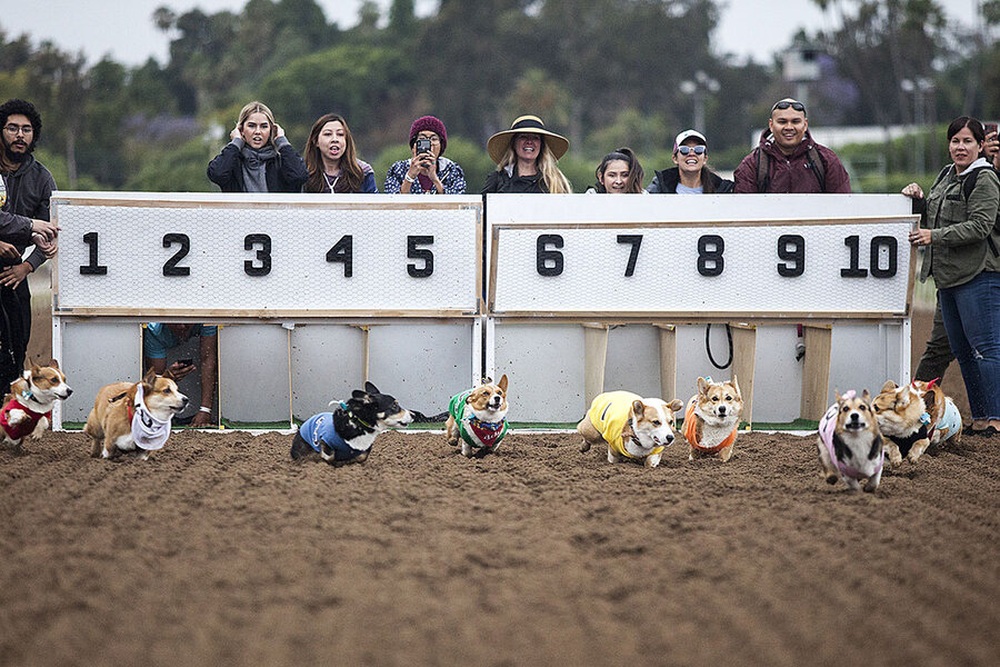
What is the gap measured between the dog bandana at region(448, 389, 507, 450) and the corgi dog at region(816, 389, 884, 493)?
206 centimetres

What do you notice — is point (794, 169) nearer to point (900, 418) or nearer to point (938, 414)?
point (938, 414)

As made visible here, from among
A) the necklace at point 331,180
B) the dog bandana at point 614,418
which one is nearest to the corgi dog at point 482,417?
the dog bandana at point 614,418

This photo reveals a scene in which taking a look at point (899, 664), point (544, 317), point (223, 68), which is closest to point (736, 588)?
point (899, 664)

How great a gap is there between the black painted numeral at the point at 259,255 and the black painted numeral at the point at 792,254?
3732 millimetres

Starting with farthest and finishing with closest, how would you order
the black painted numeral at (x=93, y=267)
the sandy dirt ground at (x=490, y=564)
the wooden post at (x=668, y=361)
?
the wooden post at (x=668, y=361) → the black painted numeral at (x=93, y=267) → the sandy dirt ground at (x=490, y=564)

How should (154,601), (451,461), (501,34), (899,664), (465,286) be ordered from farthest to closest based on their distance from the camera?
(501,34) < (465,286) < (451,461) < (154,601) < (899,664)

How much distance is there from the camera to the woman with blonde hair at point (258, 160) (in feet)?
31.7

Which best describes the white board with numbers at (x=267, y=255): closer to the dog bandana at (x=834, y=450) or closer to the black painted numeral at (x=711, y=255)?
the black painted numeral at (x=711, y=255)

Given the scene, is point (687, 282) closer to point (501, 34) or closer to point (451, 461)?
point (451, 461)

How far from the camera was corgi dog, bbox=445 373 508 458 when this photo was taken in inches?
311

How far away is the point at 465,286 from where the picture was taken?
9.63m

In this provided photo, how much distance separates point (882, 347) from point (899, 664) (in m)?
6.11

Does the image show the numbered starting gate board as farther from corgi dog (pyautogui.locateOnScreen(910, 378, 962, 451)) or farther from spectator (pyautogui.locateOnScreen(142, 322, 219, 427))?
spectator (pyautogui.locateOnScreen(142, 322, 219, 427))

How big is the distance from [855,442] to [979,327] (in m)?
2.73
